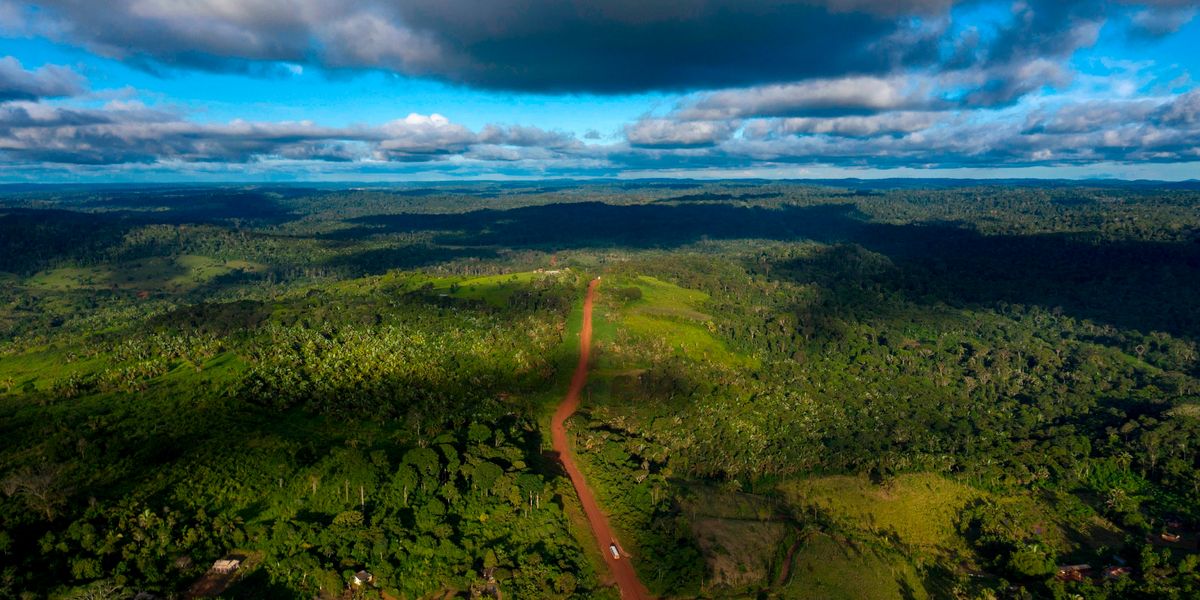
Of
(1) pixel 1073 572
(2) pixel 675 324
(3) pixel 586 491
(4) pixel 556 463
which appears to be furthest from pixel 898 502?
(2) pixel 675 324

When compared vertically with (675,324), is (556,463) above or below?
below

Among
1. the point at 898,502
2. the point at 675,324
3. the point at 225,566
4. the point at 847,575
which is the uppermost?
the point at 675,324

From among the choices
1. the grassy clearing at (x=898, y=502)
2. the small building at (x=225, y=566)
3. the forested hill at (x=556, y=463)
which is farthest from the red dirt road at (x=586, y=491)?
the small building at (x=225, y=566)

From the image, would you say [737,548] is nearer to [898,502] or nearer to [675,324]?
[898,502]

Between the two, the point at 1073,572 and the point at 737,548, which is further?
the point at 1073,572

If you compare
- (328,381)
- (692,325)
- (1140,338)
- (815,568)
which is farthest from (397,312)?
(1140,338)

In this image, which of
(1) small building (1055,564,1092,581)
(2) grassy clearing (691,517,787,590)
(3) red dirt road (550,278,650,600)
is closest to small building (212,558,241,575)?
(3) red dirt road (550,278,650,600)
